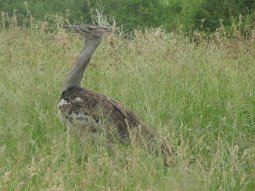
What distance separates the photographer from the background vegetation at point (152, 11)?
56.2 feet

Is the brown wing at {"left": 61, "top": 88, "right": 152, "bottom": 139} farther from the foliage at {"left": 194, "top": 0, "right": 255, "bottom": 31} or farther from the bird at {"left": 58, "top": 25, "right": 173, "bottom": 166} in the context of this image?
the foliage at {"left": 194, "top": 0, "right": 255, "bottom": 31}

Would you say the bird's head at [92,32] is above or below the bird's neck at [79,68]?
above

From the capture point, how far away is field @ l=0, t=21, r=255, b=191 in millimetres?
3176

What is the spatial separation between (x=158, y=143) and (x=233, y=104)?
1.75 meters

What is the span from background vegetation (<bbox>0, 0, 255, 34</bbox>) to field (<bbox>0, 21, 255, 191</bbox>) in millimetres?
9671

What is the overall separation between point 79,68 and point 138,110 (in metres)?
0.57

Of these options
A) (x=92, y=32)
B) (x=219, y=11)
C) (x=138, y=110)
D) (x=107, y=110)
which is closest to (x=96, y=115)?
(x=107, y=110)

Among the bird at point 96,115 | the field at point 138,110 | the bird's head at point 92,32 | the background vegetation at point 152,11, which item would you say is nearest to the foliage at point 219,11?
the background vegetation at point 152,11

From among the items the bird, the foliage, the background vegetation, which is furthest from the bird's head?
the background vegetation

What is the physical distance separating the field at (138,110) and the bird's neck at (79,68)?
0.27 metres

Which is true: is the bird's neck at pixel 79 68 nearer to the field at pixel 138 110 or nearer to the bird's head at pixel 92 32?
the bird's head at pixel 92 32

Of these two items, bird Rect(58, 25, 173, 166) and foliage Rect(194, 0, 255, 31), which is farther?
foliage Rect(194, 0, 255, 31)

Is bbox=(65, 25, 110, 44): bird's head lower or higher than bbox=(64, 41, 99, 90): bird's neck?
higher

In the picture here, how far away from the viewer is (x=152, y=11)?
27.6 metres
